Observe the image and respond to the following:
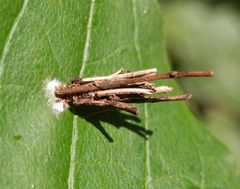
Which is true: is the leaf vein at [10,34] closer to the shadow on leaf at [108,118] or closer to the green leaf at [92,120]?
the green leaf at [92,120]

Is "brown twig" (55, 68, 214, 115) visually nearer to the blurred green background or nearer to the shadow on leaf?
the shadow on leaf

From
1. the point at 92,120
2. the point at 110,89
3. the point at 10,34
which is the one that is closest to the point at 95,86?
the point at 110,89

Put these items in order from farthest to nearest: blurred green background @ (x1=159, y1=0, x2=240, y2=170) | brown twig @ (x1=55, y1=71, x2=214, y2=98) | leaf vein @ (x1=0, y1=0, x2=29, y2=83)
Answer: blurred green background @ (x1=159, y1=0, x2=240, y2=170)
brown twig @ (x1=55, y1=71, x2=214, y2=98)
leaf vein @ (x1=0, y1=0, x2=29, y2=83)

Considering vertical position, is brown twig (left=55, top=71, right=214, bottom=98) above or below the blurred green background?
below

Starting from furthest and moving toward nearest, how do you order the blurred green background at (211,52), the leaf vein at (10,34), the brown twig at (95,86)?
the blurred green background at (211,52) < the brown twig at (95,86) < the leaf vein at (10,34)

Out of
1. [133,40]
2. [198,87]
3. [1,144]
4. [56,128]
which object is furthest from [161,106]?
[198,87]

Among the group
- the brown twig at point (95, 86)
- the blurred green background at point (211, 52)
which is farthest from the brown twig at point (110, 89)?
the blurred green background at point (211, 52)

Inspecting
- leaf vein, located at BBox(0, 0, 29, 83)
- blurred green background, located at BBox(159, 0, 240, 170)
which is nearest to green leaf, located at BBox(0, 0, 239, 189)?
leaf vein, located at BBox(0, 0, 29, 83)

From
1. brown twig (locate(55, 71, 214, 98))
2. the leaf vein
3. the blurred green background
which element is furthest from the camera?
the blurred green background
